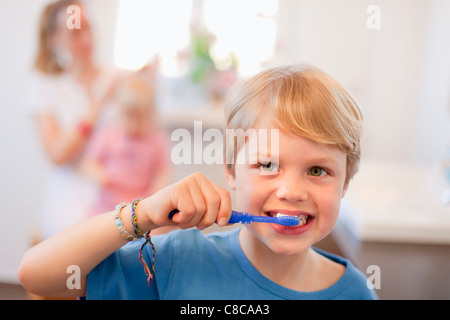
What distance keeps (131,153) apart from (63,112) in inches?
8.7

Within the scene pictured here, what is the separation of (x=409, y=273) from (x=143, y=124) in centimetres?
61

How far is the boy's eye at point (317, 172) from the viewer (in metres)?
0.45

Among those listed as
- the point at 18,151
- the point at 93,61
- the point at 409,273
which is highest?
the point at 93,61

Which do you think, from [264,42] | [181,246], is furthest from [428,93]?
[181,246]

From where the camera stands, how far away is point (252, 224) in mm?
477

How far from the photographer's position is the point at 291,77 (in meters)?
0.47

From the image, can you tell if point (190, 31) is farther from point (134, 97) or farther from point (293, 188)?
point (293, 188)

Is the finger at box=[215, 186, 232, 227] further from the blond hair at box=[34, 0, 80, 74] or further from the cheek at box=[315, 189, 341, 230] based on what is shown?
the blond hair at box=[34, 0, 80, 74]

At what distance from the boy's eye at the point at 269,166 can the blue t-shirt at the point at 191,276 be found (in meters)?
0.13

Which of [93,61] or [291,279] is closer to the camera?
[291,279]

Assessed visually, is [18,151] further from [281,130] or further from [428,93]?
[428,93]

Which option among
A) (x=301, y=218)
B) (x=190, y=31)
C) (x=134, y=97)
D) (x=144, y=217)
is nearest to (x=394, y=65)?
(x=190, y=31)

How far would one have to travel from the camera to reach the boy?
16.6 inches

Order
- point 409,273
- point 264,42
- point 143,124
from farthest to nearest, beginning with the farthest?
Answer: point 264,42
point 143,124
point 409,273
